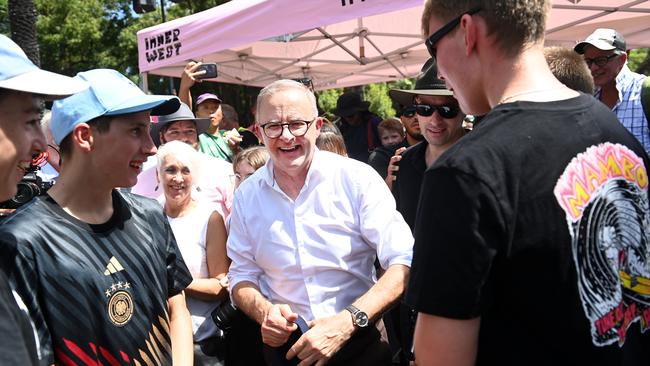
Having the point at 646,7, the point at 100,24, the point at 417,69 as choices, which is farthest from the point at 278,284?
the point at 100,24

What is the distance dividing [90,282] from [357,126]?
17.6 feet

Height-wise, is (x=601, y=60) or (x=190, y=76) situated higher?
(x=190, y=76)

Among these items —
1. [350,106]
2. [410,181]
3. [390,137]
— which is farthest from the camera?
[350,106]

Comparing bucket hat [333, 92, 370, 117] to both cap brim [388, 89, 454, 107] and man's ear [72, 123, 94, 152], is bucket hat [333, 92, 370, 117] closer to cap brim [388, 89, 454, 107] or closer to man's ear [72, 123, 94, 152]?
cap brim [388, 89, 454, 107]

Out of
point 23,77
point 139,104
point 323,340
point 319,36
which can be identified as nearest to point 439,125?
point 323,340

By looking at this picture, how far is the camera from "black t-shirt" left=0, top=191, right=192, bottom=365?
177 centimetres

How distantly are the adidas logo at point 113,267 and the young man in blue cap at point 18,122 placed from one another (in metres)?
0.53

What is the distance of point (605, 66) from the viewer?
429 centimetres

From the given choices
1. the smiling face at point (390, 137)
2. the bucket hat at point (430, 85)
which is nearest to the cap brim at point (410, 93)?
the bucket hat at point (430, 85)

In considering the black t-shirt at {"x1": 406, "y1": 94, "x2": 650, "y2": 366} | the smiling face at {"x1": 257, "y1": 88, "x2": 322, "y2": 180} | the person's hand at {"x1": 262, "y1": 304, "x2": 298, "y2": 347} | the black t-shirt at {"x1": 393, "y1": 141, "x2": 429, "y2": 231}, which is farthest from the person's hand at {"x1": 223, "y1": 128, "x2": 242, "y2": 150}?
the black t-shirt at {"x1": 406, "y1": 94, "x2": 650, "y2": 366}

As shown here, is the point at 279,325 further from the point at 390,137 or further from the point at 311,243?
the point at 390,137

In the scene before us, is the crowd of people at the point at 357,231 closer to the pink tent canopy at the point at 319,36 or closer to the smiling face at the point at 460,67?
the smiling face at the point at 460,67

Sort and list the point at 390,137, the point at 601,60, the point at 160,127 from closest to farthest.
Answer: the point at 601,60
the point at 160,127
the point at 390,137

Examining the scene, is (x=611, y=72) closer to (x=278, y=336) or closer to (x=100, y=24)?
(x=278, y=336)
